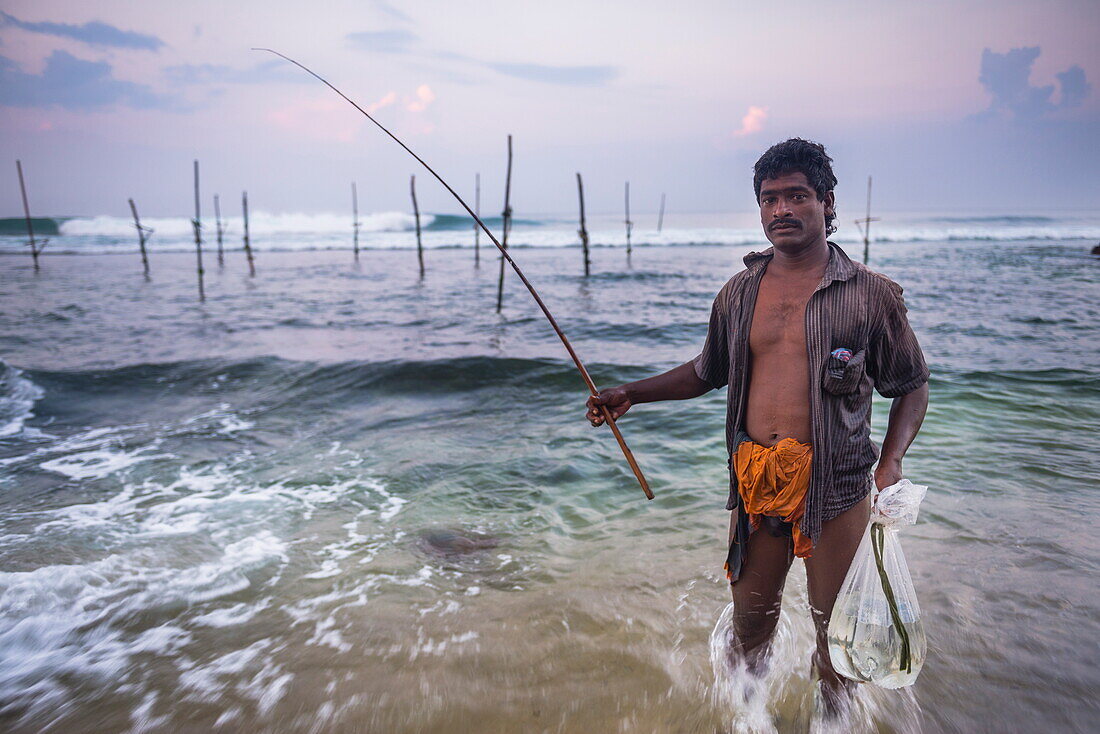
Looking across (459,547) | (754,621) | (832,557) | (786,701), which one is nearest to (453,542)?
(459,547)

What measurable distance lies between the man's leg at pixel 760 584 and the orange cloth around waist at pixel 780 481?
3.9 inches

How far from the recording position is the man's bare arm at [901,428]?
1.98 metres

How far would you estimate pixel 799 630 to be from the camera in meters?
3.21

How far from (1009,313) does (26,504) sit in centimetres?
1576

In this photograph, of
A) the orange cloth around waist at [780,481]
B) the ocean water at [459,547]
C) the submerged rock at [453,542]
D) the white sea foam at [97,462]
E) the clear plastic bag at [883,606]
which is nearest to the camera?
the clear plastic bag at [883,606]

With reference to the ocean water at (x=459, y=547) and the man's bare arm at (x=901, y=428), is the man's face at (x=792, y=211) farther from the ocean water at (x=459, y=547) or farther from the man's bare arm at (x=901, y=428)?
the ocean water at (x=459, y=547)

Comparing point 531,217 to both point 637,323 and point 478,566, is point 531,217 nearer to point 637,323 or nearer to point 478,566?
point 637,323

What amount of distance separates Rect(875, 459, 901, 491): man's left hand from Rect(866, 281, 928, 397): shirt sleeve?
21cm

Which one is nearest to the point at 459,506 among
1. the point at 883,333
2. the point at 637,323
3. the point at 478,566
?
the point at 478,566

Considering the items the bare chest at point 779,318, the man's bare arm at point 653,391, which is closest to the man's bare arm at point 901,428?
the bare chest at point 779,318

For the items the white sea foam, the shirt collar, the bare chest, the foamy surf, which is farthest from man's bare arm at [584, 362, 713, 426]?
the white sea foam

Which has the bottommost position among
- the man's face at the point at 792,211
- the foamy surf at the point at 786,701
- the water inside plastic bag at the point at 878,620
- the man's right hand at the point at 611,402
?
the foamy surf at the point at 786,701

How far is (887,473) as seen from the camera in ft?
6.44

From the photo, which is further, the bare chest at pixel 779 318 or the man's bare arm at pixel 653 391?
the man's bare arm at pixel 653 391
